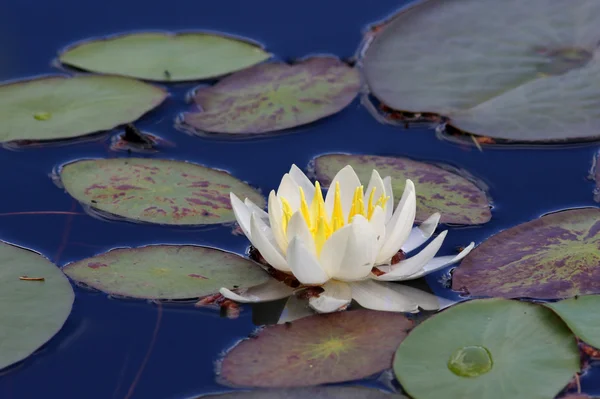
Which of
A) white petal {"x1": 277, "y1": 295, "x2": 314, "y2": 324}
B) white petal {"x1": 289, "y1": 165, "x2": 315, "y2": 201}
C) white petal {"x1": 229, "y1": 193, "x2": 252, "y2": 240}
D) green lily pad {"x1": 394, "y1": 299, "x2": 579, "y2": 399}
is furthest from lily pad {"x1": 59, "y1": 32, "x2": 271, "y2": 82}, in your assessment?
green lily pad {"x1": 394, "y1": 299, "x2": 579, "y2": 399}

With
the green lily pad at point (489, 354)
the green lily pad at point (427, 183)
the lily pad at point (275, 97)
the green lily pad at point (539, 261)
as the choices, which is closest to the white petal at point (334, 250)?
the green lily pad at point (489, 354)

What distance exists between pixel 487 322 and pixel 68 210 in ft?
5.74

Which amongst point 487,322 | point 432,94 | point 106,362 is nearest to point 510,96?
point 432,94

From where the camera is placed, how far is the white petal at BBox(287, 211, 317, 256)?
2.72 meters

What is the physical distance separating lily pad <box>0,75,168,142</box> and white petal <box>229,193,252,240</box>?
121 centimetres

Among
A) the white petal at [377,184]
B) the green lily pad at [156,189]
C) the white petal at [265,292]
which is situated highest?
the white petal at [377,184]

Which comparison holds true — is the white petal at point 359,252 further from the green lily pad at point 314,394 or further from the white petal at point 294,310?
the green lily pad at point 314,394

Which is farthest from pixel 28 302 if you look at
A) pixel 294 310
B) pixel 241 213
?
pixel 294 310

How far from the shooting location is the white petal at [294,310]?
2.82m

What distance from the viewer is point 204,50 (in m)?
4.57

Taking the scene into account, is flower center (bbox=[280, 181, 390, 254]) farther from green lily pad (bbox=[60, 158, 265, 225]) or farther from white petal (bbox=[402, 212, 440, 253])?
green lily pad (bbox=[60, 158, 265, 225])

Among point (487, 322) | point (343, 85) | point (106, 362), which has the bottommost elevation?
point (106, 362)

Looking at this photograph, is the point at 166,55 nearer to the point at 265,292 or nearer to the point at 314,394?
the point at 265,292

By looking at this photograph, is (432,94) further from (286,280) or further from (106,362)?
(106,362)
